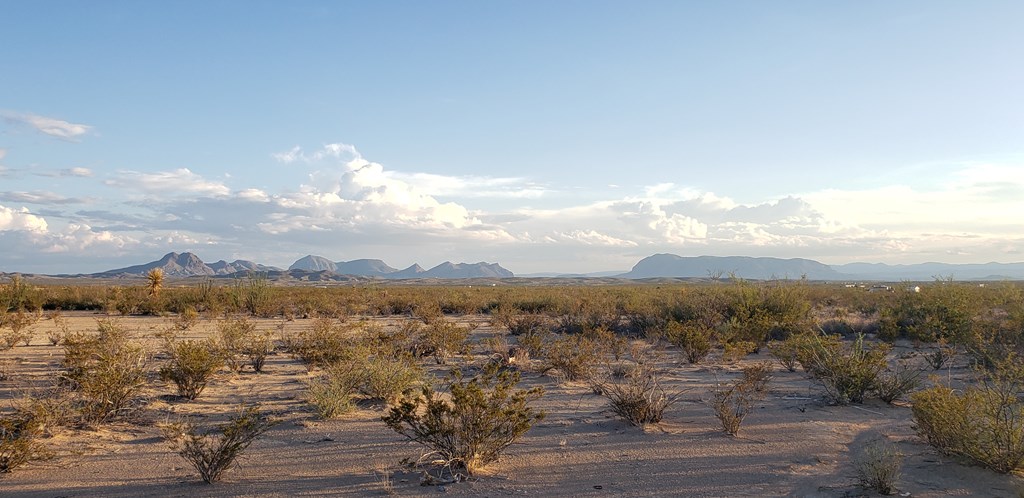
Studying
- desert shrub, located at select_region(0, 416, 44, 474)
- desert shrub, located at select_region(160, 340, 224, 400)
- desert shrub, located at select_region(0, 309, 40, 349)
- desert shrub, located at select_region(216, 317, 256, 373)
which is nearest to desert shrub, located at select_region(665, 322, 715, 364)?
desert shrub, located at select_region(216, 317, 256, 373)

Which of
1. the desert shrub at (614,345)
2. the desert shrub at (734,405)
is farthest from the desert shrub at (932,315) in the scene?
the desert shrub at (734,405)

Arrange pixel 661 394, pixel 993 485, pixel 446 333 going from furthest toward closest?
1. pixel 446 333
2. pixel 661 394
3. pixel 993 485

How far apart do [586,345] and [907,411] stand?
562 centimetres

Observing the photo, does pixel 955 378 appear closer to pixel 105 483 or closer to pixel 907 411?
pixel 907 411

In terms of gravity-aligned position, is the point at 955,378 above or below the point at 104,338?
below

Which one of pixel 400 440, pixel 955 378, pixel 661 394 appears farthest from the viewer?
pixel 955 378

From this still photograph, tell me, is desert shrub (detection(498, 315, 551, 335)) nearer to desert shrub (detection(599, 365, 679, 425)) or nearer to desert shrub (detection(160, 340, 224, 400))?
desert shrub (detection(599, 365, 679, 425))

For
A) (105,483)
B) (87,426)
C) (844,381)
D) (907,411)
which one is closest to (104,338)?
(87,426)

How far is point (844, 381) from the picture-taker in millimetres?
10195

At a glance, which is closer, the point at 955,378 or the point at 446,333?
the point at 955,378

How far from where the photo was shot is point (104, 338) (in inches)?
449

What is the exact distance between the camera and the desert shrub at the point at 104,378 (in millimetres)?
8594

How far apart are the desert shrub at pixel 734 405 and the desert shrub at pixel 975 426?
203 cm

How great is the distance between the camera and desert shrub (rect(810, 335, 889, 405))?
10.1 meters
